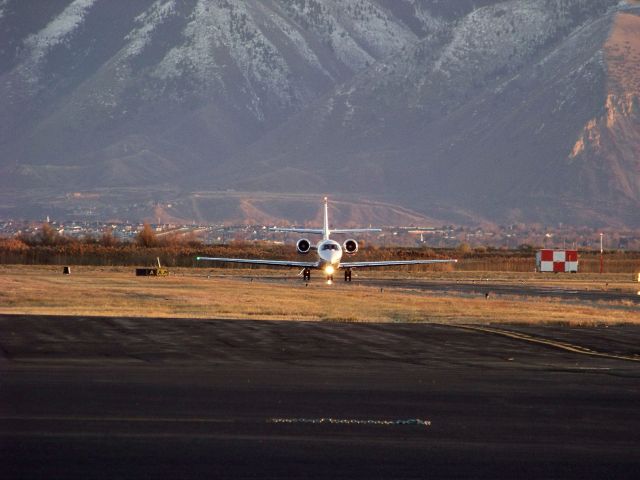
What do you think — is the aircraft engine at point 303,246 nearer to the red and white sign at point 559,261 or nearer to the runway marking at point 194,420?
the red and white sign at point 559,261

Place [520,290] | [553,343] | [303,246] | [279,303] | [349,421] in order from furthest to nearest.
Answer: [303,246] → [520,290] → [279,303] → [553,343] → [349,421]

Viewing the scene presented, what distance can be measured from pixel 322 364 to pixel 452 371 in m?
2.71

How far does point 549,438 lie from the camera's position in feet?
63.1

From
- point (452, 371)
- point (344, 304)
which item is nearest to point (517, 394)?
point (452, 371)

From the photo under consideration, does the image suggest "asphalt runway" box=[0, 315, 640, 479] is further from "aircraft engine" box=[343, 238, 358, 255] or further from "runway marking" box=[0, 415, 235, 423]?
"aircraft engine" box=[343, 238, 358, 255]

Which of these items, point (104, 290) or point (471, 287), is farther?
point (471, 287)

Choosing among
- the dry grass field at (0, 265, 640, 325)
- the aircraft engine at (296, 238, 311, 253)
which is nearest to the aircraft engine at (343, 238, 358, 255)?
the aircraft engine at (296, 238, 311, 253)

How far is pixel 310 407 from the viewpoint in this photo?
21781 mm

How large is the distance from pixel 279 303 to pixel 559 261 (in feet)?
198

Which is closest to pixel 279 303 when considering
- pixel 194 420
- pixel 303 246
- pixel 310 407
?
pixel 310 407

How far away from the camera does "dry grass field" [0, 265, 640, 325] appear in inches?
1790

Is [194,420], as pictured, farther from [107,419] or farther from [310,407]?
[310,407]

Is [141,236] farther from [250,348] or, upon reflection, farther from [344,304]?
[250,348]

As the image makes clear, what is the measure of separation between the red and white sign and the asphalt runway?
74.0m
